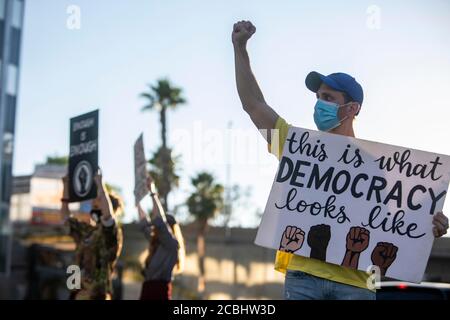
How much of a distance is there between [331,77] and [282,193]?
2.24 ft

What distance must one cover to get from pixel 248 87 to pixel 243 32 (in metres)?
0.31

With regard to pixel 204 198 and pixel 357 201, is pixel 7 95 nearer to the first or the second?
pixel 204 198

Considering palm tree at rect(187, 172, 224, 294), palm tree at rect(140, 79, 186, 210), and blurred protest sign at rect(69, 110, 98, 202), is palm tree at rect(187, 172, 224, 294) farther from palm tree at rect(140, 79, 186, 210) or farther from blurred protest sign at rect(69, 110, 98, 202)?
blurred protest sign at rect(69, 110, 98, 202)

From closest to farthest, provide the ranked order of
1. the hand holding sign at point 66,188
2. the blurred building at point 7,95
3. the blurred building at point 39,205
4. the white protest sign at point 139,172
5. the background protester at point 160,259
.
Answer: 1. the background protester at point 160,259
2. the white protest sign at point 139,172
3. the hand holding sign at point 66,188
4. the blurred building at point 7,95
5. the blurred building at point 39,205

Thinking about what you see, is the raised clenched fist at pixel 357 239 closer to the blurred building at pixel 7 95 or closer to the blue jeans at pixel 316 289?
the blue jeans at pixel 316 289

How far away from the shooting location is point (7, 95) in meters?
37.9

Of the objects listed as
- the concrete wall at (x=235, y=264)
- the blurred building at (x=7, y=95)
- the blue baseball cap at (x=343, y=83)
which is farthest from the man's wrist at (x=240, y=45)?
the concrete wall at (x=235, y=264)

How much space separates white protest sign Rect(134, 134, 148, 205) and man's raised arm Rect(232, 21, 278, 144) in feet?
11.6

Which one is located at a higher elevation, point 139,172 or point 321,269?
point 139,172

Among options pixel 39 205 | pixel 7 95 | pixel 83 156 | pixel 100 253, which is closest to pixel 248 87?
pixel 100 253

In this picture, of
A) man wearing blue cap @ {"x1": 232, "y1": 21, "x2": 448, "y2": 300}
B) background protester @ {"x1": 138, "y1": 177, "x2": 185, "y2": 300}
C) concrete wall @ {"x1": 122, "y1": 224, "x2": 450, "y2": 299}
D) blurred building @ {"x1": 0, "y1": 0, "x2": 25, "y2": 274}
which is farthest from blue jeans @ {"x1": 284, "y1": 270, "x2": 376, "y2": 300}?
concrete wall @ {"x1": 122, "y1": 224, "x2": 450, "y2": 299}

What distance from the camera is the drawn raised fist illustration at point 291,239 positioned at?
424cm

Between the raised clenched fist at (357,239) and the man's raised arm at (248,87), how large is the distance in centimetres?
66
